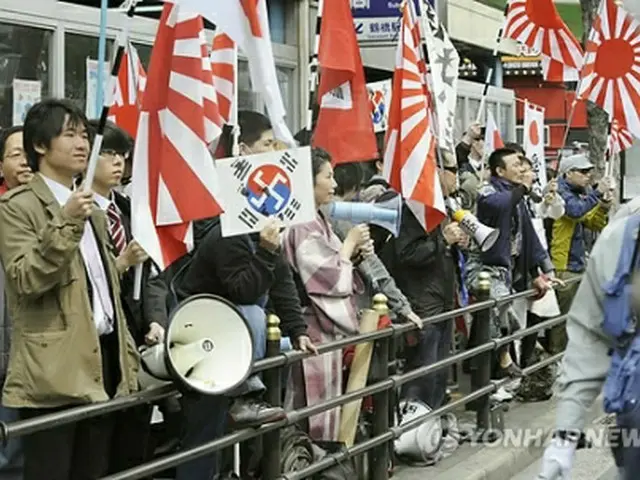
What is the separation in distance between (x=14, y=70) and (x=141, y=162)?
438 cm

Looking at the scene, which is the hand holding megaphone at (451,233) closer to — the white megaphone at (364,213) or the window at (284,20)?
the white megaphone at (364,213)

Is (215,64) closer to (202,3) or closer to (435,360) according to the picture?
(202,3)

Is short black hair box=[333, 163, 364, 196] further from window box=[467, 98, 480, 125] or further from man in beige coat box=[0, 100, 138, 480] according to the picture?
window box=[467, 98, 480, 125]

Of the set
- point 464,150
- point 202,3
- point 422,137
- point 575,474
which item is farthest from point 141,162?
point 464,150

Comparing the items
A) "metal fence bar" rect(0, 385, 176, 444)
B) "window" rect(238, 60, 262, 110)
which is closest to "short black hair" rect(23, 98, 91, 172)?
"metal fence bar" rect(0, 385, 176, 444)

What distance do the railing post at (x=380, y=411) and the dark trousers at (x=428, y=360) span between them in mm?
985

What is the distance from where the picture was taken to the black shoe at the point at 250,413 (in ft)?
18.6

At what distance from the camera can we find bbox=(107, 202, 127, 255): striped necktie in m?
5.77

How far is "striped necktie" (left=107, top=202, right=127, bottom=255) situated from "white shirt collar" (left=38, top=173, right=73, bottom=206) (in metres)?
0.85

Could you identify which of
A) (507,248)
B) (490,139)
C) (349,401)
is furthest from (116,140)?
(490,139)

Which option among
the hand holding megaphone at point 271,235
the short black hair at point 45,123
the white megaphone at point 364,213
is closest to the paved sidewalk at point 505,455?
the white megaphone at point 364,213

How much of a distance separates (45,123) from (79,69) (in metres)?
5.30

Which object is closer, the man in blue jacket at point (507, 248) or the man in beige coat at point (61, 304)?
the man in beige coat at point (61, 304)

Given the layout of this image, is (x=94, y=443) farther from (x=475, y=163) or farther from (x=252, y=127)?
(x=475, y=163)
